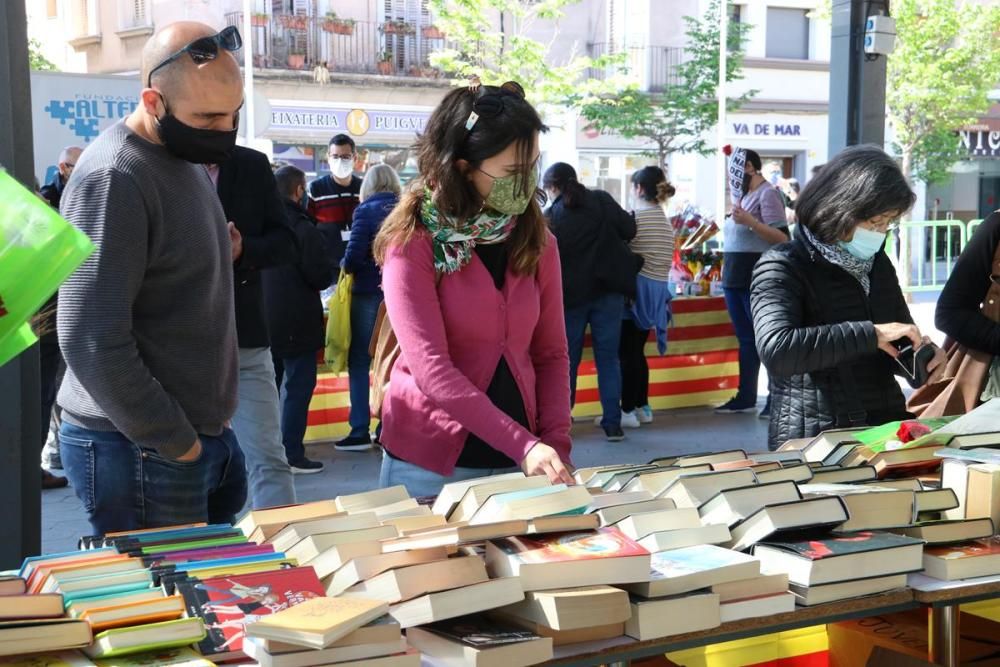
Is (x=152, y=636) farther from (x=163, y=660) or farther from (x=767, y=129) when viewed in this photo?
(x=767, y=129)

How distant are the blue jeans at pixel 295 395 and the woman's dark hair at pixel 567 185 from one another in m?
1.90

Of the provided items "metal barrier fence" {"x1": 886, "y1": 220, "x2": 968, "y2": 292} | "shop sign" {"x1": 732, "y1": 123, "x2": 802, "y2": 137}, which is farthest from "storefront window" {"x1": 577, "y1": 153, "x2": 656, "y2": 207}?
"metal barrier fence" {"x1": 886, "y1": 220, "x2": 968, "y2": 292}

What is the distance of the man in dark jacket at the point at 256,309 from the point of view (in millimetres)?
4230

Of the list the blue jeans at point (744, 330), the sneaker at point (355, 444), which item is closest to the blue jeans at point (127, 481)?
the sneaker at point (355, 444)

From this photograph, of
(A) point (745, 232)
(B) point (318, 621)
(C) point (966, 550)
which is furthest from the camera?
(A) point (745, 232)

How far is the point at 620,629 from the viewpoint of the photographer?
1744mm

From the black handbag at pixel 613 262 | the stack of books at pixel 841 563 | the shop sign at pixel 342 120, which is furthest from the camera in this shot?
the shop sign at pixel 342 120

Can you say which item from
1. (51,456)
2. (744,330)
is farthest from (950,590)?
(744,330)

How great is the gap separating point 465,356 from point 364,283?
4289 millimetres

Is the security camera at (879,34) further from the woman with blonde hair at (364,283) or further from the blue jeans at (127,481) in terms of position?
the blue jeans at (127,481)

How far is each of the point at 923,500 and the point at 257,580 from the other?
1.26 metres

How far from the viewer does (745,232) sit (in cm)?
800

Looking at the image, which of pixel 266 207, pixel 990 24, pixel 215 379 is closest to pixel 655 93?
pixel 990 24

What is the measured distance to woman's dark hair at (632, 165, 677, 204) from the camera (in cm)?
778
